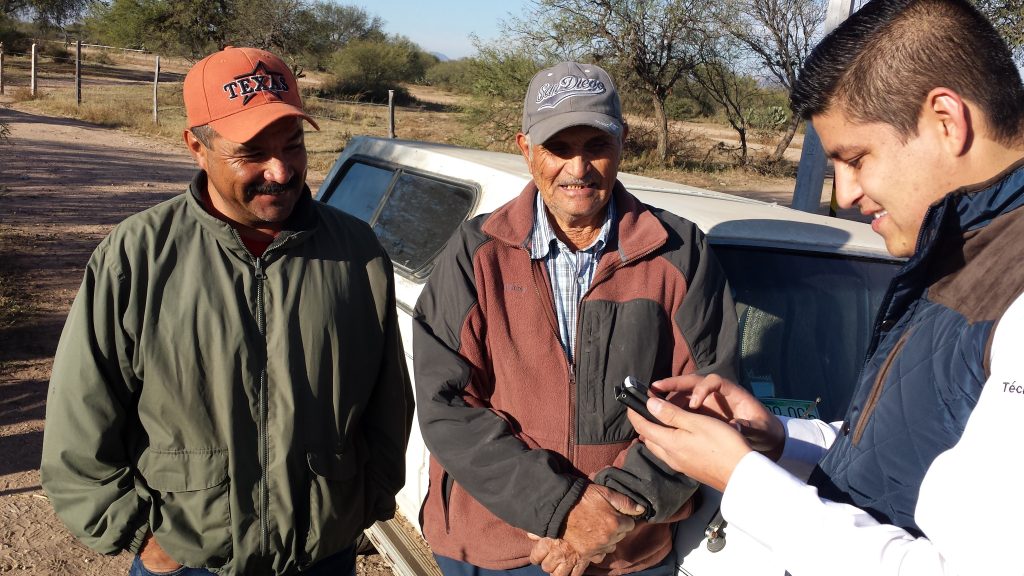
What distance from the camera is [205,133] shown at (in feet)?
6.88

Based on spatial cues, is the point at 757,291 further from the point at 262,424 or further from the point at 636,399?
the point at 262,424

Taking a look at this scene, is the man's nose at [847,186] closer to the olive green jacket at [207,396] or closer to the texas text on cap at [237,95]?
the olive green jacket at [207,396]

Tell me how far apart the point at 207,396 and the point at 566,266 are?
3.21ft

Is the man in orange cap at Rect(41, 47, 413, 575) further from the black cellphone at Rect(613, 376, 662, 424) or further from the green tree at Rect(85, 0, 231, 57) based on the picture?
the green tree at Rect(85, 0, 231, 57)

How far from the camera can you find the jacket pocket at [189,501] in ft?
6.38

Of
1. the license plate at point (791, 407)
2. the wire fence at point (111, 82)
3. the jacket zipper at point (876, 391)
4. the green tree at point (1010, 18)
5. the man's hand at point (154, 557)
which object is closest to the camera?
the jacket zipper at point (876, 391)

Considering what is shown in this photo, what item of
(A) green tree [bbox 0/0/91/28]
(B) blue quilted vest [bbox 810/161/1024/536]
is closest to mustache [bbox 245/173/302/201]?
(B) blue quilted vest [bbox 810/161/1024/536]

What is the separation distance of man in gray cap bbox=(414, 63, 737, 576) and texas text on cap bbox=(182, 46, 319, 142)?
59 centimetres

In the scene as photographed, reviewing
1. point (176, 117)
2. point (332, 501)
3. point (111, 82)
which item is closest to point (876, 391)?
point (332, 501)

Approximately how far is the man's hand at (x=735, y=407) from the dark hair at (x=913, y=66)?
70 centimetres

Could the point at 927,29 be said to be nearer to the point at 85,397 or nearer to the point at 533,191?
the point at 533,191

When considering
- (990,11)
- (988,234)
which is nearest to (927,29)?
(988,234)

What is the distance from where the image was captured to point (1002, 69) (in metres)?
1.32

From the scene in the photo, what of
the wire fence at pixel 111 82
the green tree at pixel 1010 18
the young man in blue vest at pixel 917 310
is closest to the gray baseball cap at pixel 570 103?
the young man in blue vest at pixel 917 310
